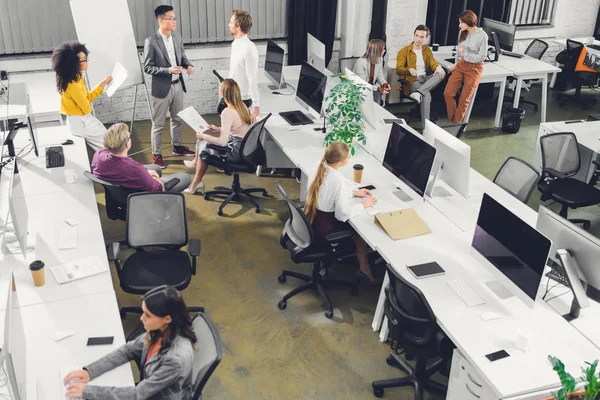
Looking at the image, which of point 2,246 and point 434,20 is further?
point 434,20

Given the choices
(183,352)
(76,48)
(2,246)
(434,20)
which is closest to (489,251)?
(183,352)

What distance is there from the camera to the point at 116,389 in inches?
126

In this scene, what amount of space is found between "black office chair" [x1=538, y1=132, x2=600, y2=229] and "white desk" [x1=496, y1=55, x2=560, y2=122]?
252cm

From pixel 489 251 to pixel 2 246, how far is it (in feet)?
10.2

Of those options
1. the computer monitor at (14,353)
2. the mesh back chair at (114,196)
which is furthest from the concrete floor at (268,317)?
the computer monitor at (14,353)

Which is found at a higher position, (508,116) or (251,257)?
(508,116)

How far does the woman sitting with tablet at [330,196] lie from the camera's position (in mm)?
4691

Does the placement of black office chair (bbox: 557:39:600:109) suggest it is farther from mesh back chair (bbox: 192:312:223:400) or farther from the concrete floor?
mesh back chair (bbox: 192:312:223:400)

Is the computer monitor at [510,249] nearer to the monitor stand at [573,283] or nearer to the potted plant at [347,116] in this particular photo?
the monitor stand at [573,283]

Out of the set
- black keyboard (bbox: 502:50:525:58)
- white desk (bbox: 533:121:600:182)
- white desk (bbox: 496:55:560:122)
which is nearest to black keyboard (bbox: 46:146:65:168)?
white desk (bbox: 533:121:600:182)

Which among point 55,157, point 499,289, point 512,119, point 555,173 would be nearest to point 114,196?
point 55,157

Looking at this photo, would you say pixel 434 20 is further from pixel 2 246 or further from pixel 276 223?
pixel 2 246

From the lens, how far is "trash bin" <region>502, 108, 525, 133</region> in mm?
8242

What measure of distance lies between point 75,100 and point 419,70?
4252mm
